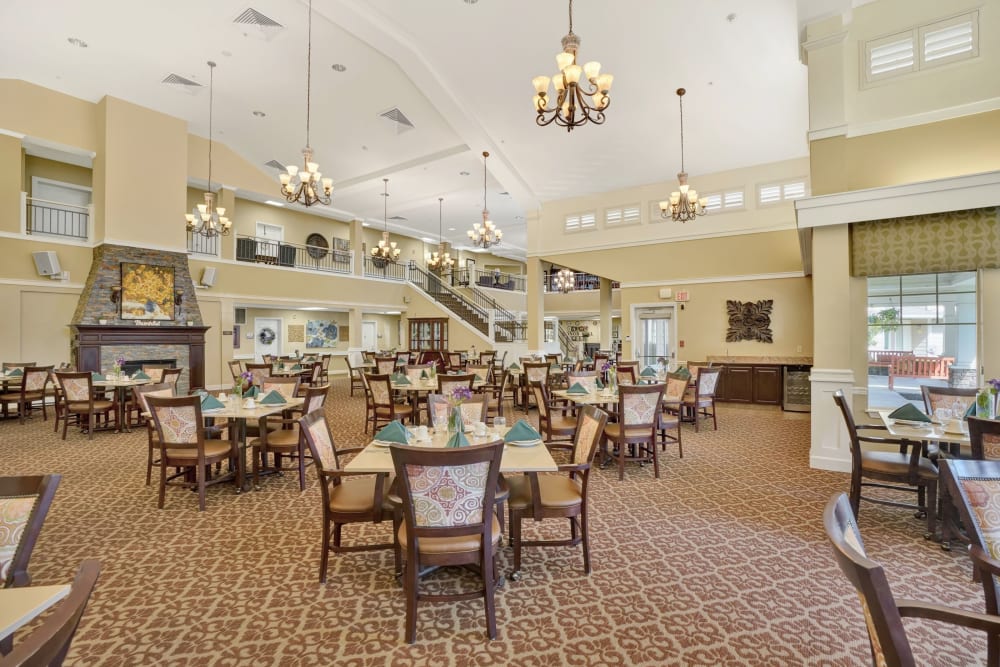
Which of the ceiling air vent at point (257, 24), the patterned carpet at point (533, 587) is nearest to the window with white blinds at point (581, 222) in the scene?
the ceiling air vent at point (257, 24)

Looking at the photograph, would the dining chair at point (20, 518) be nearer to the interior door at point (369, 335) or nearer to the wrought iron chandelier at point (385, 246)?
the wrought iron chandelier at point (385, 246)

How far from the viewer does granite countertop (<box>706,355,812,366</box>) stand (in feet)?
29.6

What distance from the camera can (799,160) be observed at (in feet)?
31.0

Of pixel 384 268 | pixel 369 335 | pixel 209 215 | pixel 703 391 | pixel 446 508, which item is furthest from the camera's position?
pixel 369 335

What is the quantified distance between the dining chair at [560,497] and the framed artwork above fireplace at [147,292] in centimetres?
981

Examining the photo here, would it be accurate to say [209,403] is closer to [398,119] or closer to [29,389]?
[29,389]

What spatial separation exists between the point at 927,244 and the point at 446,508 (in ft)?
18.1

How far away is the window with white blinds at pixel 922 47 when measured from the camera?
4.87 meters

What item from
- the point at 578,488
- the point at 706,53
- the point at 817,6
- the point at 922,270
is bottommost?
the point at 578,488

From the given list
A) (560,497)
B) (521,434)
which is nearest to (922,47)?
(521,434)

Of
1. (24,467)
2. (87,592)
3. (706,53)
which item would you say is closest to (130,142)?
(24,467)

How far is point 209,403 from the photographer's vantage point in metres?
4.35

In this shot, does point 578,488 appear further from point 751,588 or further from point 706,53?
point 706,53

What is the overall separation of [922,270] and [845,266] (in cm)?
65
